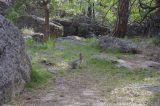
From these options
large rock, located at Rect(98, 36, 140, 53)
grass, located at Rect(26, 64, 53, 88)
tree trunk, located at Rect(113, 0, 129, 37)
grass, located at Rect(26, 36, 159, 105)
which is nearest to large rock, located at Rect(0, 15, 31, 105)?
grass, located at Rect(26, 64, 53, 88)

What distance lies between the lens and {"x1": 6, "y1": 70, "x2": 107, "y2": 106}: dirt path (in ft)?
19.4

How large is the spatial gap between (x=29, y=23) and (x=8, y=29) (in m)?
12.7

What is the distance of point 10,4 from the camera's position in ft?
48.8

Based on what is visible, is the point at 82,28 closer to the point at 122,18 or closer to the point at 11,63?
the point at 122,18

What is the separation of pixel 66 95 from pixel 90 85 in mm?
980

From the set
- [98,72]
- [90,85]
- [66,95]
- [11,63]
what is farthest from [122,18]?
[11,63]

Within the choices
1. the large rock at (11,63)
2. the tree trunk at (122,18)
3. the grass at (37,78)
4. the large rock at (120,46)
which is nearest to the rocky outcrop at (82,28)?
the tree trunk at (122,18)

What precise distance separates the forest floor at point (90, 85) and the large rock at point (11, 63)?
0.58 ft

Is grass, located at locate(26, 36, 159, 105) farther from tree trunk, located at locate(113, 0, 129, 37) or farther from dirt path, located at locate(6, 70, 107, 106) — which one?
tree trunk, located at locate(113, 0, 129, 37)

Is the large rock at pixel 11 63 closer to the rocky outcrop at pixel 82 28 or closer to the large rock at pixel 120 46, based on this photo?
the large rock at pixel 120 46

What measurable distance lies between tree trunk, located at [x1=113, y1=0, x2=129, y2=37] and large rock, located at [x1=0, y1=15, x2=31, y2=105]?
9533 millimetres

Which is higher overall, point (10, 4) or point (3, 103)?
point (10, 4)

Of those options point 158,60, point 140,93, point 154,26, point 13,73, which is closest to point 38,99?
point 13,73

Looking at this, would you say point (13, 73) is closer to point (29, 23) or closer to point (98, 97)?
point (98, 97)
